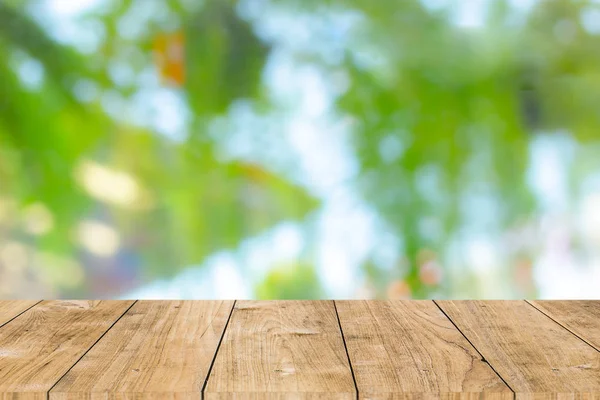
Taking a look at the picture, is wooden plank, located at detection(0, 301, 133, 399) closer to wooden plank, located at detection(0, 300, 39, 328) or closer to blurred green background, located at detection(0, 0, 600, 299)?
wooden plank, located at detection(0, 300, 39, 328)

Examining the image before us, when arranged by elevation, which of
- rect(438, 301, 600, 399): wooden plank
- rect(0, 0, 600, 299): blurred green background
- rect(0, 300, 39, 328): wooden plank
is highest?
rect(0, 0, 600, 299): blurred green background

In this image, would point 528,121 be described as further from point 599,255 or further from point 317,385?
point 317,385

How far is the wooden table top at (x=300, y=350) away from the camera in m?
1.08

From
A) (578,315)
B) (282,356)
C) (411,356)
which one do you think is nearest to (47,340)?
(282,356)

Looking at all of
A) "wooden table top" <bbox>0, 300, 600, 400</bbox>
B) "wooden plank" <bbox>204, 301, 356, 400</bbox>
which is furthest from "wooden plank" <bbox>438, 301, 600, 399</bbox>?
"wooden plank" <bbox>204, 301, 356, 400</bbox>

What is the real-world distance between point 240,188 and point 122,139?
1.14ft

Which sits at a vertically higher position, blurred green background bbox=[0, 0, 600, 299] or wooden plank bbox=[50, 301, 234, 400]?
blurred green background bbox=[0, 0, 600, 299]

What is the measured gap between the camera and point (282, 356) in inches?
Result: 48.9

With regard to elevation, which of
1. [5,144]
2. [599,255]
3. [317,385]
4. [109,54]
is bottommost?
[317,385]

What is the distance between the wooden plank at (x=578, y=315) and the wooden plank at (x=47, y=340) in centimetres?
94

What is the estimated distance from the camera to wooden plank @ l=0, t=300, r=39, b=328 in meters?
1.54

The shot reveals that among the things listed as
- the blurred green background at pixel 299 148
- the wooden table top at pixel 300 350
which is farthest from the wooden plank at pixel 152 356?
the blurred green background at pixel 299 148

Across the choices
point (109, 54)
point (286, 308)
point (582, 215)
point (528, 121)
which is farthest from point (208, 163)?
point (582, 215)

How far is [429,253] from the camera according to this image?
6.48ft
